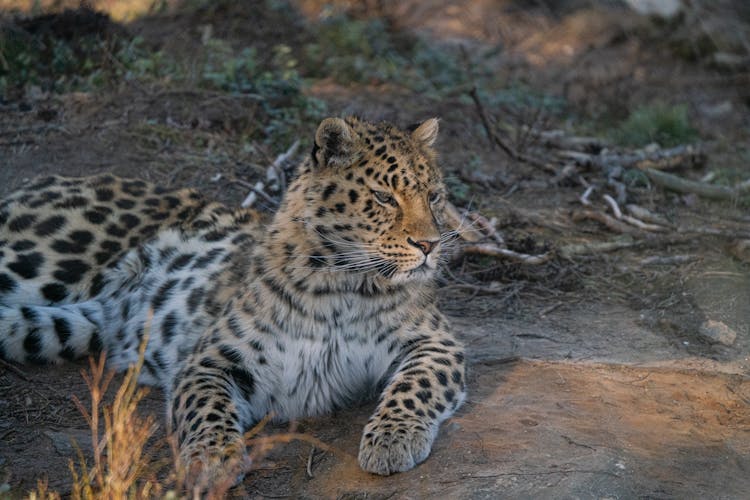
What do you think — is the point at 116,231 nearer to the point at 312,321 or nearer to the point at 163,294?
the point at 163,294

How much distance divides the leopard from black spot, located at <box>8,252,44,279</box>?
50 millimetres

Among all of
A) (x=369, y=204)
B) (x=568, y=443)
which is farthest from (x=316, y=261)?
(x=568, y=443)

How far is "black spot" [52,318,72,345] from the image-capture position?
6445 millimetres

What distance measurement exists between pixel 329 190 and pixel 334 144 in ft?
0.91

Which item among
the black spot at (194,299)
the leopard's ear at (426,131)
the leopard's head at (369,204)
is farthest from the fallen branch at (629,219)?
the black spot at (194,299)

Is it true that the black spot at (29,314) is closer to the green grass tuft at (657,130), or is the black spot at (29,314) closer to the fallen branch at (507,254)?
the fallen branch at (507,254)

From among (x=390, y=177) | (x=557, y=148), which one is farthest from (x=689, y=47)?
(x=390, y=177)

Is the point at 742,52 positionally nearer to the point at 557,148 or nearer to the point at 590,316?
the point at 557,148

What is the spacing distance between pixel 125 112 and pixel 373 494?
6.46 meters

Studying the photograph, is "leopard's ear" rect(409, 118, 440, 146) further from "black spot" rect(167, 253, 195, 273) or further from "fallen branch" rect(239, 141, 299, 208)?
"fallen branch" rect(239, 141, 299, 208)

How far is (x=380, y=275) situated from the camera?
556cm

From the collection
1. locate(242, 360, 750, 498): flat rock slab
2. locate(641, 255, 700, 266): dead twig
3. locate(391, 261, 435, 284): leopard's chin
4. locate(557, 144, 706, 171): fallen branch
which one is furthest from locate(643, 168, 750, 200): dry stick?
locate(391, 261, 435, 284): leopard's chin

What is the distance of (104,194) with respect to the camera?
716cm

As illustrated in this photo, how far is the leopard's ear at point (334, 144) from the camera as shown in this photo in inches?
218
